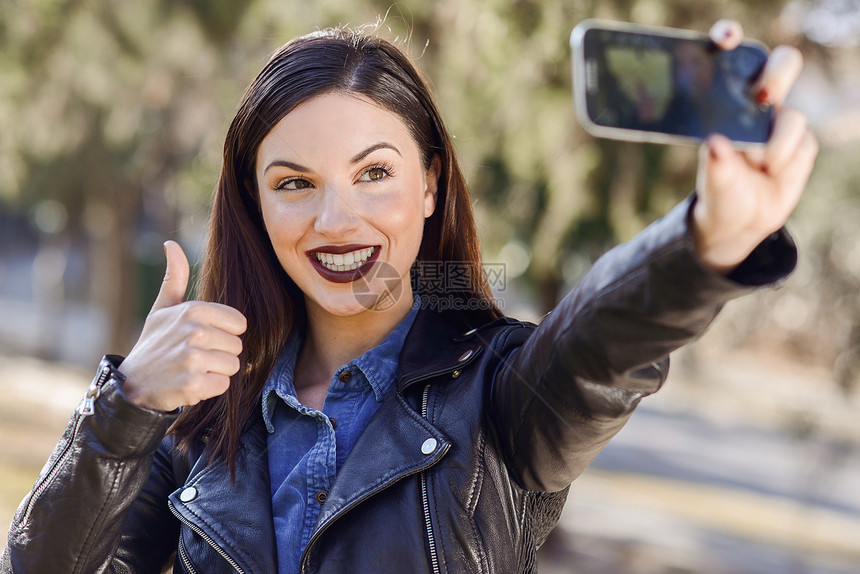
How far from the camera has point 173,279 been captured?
1485 millimetres

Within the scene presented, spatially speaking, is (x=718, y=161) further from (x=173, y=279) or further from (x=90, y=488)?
(x=90, y=488)

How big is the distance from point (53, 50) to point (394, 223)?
3.89 meters

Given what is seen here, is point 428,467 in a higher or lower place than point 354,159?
lower

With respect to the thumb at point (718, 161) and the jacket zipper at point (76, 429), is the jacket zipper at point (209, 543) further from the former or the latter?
the thumb at point (718, 161)

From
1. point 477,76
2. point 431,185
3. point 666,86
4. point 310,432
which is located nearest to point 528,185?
point 477,76

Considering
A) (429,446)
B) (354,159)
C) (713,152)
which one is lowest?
(429,446)

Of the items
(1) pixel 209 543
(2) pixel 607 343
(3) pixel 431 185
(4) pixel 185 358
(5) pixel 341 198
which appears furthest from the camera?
(3) pixel 431 185

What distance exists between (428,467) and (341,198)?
0.54 meters

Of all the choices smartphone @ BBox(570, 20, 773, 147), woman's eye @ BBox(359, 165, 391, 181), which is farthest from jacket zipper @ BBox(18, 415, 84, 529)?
smartphone @ BBox(570, 20, 773, 147)

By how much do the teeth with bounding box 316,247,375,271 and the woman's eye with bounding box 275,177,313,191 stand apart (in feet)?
0.44

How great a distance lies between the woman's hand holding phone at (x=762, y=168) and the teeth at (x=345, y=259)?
76 centimetres

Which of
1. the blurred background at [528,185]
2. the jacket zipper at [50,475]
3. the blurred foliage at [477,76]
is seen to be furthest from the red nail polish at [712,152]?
the blurred background at [528,185]

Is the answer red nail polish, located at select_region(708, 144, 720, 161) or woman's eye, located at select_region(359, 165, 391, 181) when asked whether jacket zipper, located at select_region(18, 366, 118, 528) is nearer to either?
woman's eye, located at select_region(359, 165, 391, 181)

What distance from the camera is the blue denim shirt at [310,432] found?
1468 millimetres
